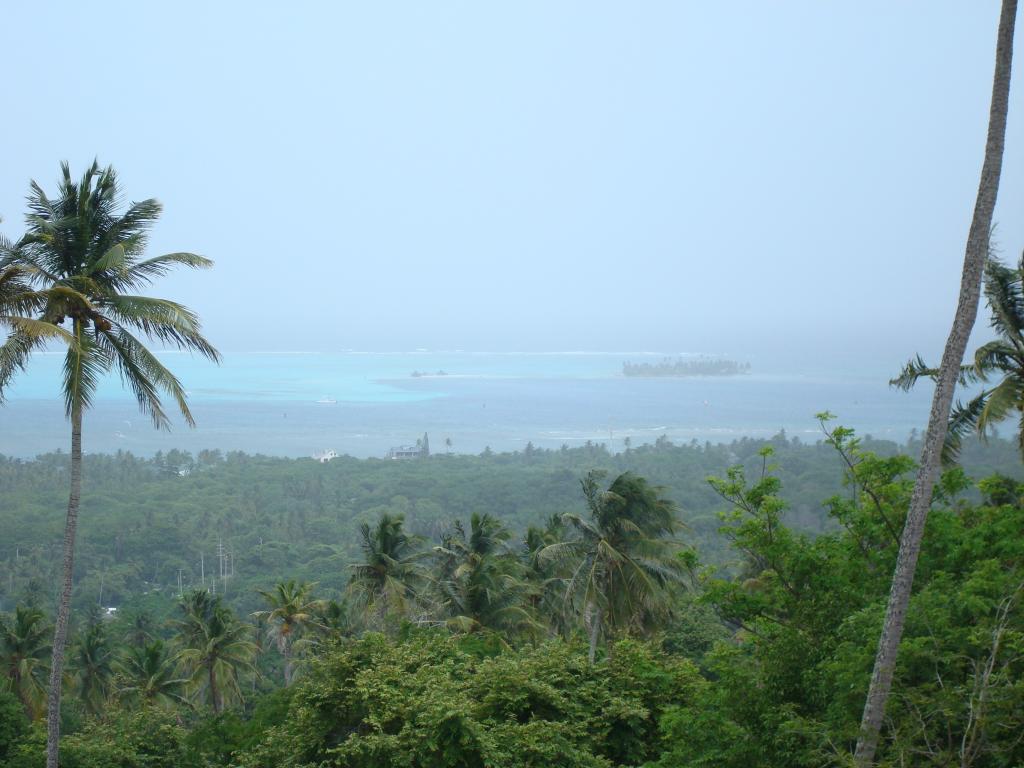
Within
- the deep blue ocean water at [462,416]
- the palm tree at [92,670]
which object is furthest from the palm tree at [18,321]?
the deep blue ocean water at [462,416]

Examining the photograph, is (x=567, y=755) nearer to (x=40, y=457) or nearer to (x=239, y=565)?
(x=239, y=565)

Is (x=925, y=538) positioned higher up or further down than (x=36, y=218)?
further down

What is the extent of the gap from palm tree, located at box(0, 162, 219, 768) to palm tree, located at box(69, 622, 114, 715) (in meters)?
17.0

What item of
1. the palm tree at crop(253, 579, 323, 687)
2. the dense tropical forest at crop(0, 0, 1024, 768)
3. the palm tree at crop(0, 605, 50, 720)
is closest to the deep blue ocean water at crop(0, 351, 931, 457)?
the palm tree at crop(253, 579, 323, 687)

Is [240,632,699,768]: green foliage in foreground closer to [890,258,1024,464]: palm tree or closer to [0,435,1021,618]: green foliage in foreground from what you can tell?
[890,258,1024,464]: palm tree

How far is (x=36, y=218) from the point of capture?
10.3m

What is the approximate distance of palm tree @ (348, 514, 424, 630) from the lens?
21.8 metres

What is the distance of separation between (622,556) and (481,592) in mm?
4158

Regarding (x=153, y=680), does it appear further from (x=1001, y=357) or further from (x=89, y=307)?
(x=1001, y=357)

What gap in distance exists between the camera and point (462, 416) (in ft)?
517

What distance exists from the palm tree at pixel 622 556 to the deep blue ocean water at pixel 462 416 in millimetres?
100325

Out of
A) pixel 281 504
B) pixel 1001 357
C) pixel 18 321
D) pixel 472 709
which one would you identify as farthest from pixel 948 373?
pixel 281 504

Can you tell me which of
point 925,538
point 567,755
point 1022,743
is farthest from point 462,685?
point 1022,743

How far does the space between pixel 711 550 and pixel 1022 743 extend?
52105 mm
